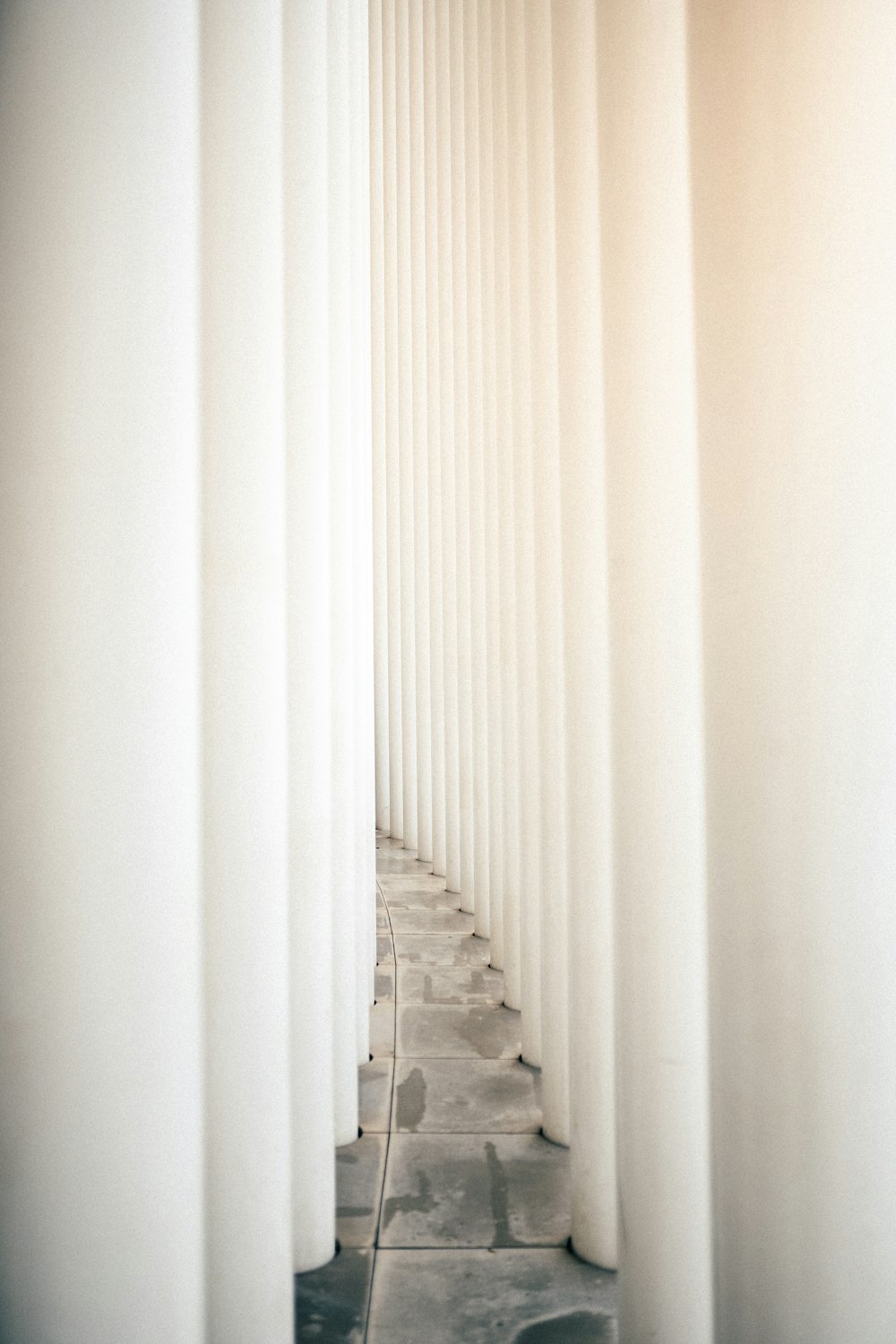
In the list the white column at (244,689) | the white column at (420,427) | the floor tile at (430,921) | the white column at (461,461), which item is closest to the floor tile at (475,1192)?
the white column at (244,689)

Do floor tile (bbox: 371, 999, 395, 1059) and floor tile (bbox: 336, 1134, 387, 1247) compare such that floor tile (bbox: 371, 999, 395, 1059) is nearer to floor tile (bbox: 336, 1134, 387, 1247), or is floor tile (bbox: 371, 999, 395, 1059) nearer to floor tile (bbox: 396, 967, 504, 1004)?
floor tile (bbox: 396, 967, 504, 1004)

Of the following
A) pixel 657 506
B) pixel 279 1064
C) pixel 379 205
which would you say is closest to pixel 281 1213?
pixel 279 1064

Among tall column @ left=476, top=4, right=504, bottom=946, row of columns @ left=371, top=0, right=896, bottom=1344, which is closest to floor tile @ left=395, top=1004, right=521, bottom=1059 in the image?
tall column @ left=476, top=4, right=504, bottom=946

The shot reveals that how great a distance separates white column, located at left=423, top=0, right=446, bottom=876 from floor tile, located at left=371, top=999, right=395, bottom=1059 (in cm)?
259

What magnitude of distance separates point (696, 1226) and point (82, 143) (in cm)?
172

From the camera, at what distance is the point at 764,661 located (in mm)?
1448

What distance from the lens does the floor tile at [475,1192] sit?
7.23ft

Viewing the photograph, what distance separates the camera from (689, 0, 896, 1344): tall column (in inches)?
52.4

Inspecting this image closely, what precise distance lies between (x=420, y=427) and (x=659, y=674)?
5441 millimetres

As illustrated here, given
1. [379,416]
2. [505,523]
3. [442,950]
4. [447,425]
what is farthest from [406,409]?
[442,950]

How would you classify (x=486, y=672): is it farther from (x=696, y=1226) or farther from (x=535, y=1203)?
(x=696, y=1226)

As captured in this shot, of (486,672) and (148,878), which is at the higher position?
(486,672)

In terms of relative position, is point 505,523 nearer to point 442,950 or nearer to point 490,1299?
point 442,950

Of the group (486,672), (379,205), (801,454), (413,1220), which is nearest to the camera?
(801,454)
